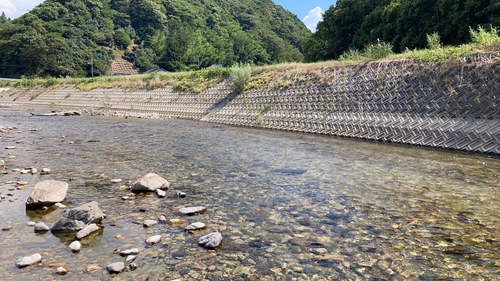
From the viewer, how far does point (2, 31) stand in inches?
2744

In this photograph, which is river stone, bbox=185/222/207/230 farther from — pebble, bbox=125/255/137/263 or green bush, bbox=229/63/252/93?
green bush, bbox=229/63/252/93

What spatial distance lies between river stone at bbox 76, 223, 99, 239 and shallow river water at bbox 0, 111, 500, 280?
0.10 m

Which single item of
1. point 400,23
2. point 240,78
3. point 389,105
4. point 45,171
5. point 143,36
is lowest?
point 45,171

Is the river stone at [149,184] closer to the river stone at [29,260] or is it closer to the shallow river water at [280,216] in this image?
the shallow river water at [280,216]

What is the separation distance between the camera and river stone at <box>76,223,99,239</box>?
374 cm

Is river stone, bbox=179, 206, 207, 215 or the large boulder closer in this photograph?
the large boulder

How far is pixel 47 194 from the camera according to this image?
4852 millimetres

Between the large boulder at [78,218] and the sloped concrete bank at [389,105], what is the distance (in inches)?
443

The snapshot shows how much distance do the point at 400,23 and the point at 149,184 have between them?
93.1ft

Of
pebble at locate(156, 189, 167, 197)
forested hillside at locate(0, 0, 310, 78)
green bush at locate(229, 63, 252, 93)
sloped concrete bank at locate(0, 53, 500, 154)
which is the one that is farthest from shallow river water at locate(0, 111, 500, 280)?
forested hillside at locate(0, 0, 310, 78)

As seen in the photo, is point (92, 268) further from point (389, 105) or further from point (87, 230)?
point (389, 105)

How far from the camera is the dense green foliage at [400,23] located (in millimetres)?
21969

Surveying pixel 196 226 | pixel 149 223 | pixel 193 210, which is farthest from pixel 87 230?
pixel 193 210

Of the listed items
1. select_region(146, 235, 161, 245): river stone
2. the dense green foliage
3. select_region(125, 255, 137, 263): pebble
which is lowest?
select_region(125, 255, 137, 263): pebble
